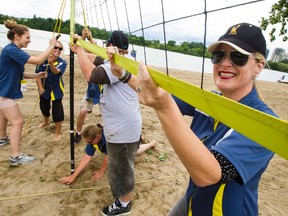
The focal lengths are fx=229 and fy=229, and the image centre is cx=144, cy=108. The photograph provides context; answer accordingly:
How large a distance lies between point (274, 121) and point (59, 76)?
4149mm

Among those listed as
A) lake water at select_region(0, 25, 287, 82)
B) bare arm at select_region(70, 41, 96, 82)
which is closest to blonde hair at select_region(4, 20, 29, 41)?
bare arm at select_region(70, 41, 96, 82)

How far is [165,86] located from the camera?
919 millimetres

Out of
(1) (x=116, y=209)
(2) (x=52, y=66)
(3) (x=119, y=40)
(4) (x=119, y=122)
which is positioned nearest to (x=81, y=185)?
(1) (x=116, y=209)

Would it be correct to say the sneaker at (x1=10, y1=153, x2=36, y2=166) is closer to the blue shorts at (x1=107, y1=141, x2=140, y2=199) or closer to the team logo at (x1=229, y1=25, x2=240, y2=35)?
the blue shorts at (x1=107, y1=141, x2=140, y2=199)

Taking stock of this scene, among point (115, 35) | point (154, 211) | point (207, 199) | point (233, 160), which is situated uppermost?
point (115, 35)

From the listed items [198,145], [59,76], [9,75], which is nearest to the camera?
[198,145]

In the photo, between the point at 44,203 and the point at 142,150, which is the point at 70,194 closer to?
the point at 44,203

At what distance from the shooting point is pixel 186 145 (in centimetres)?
74

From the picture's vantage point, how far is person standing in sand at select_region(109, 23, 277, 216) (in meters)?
0.76

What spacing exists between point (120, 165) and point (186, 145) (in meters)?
1.69

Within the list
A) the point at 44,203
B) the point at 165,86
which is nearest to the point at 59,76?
the point at 44,203

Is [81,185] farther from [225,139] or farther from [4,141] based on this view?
[225,139]

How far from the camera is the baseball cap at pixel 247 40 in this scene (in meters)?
1.07

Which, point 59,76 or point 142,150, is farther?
point 59,76
